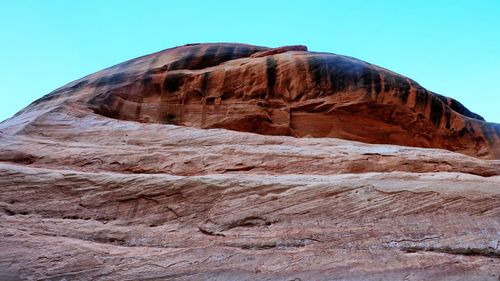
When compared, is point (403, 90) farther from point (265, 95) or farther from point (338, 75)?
point (265, 95)

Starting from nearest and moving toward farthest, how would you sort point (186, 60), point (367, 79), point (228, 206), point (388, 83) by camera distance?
1. point (228, 206)
2. point (367, 79)
3. point (388, 83)
4. point (186, 60)

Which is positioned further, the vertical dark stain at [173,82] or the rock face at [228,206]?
the vertical dark stain at [173,82]

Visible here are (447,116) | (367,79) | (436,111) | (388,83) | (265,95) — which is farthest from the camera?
(447,116)

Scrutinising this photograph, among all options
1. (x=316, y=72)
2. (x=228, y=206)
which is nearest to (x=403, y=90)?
(x=316, y=72)

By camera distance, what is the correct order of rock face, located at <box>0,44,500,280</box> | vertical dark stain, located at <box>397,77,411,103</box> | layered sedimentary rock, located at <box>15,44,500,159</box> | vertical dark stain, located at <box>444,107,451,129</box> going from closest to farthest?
1. rock face, located at <box>0,44,500,280</box>
2. layered sedimentary rock, located at <box>15,44,500,159</box>
3. vertical dark stain, located at <box>397,77,411,103</box>
4. vertical dark stain, located at <box>444,107,451,129</box>

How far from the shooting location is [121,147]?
32.1ft

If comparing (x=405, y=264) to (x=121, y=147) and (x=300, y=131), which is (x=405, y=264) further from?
(x=300, y=131)

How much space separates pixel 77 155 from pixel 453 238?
6.88m

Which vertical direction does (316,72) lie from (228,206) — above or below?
above

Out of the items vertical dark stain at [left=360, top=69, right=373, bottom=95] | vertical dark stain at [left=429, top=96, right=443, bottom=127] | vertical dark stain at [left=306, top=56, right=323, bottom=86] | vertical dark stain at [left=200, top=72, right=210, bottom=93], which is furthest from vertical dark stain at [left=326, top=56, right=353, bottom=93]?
vertical dark stain at [left=200, top=72, right=210, bottom=93]

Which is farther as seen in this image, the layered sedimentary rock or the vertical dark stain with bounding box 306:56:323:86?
the vertical dark stain with bounding box 306:56:323:86

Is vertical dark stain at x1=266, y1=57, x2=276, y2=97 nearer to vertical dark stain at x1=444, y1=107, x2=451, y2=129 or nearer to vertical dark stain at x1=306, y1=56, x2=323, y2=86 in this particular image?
vertical dark stain at x1=306, y1=56, x2=323, y2=86

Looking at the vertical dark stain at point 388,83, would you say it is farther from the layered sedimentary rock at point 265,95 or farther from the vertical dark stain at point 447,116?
the vertical dark stain at point 447,116

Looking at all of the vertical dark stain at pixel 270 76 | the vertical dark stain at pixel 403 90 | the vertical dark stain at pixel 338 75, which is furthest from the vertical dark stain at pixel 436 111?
the vertical dark stain at pixel 270 76
